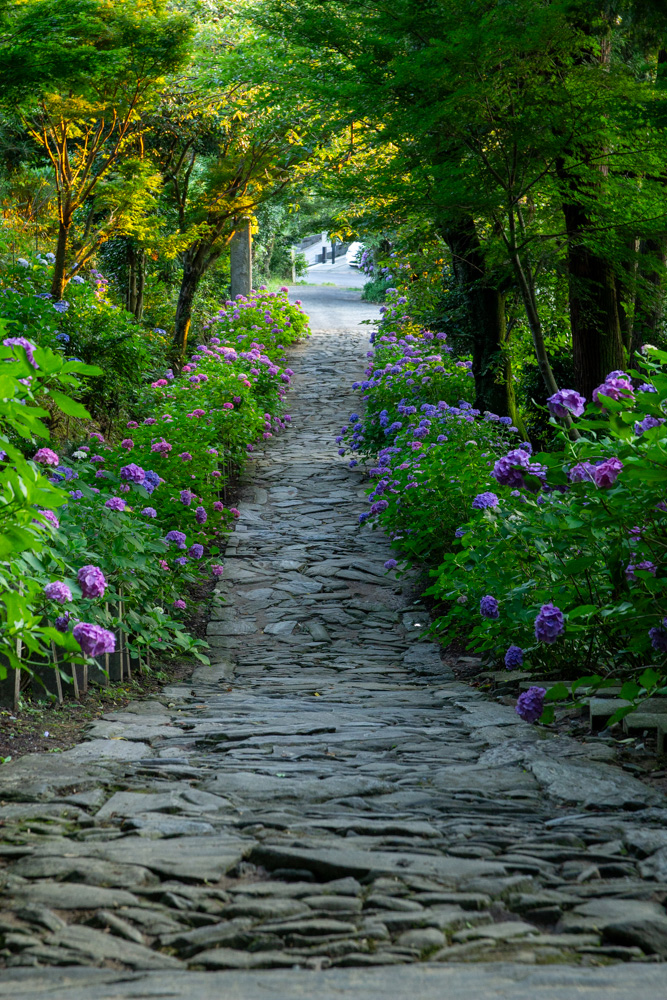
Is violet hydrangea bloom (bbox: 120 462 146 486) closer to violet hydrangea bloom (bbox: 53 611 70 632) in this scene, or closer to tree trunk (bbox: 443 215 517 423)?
violet hydrangea bloom (bbox: 53 611 70 632)

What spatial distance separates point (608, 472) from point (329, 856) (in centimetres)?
174

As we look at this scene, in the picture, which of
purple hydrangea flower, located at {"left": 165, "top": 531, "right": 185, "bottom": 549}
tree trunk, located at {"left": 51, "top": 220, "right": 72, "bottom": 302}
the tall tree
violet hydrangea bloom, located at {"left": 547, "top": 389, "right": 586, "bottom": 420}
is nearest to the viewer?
violet hydrangea bloom, located at {"left": 547, "top": 389, "right": 586, "bottom": 420}

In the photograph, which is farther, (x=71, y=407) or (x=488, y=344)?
(x=488, y=344)

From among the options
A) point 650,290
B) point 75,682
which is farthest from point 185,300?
point 75,682

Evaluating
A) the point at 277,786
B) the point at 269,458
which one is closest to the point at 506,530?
the point at 277,786

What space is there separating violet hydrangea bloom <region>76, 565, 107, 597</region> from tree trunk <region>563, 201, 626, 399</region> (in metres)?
4.57

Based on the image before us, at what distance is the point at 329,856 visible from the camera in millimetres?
2277

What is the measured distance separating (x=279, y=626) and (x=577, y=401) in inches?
139

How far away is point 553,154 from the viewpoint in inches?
232

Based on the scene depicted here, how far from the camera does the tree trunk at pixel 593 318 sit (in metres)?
7.10

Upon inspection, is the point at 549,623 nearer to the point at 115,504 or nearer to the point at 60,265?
the point at 115,504

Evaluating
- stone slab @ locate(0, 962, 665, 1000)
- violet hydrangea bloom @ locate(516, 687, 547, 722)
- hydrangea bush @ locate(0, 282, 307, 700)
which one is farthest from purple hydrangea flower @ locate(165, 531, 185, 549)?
stone slab @ locate(0, 962, 665, 1000)

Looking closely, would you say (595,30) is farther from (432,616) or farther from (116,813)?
(116,813)

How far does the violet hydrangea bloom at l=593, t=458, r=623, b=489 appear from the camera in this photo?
328cm
